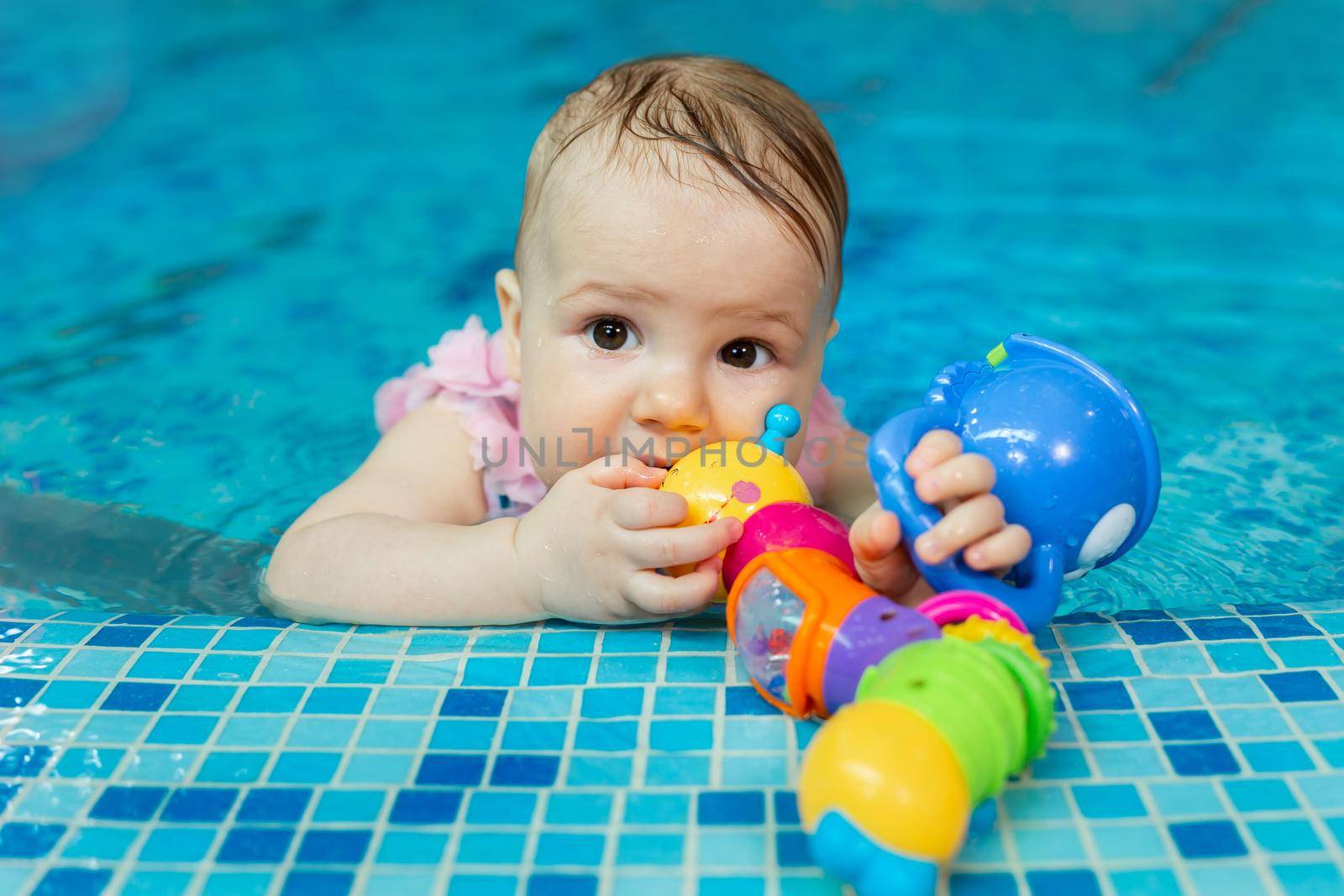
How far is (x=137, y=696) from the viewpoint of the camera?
140 cm

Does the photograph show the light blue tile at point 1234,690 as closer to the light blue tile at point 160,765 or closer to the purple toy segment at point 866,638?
the purple toy segment at point 866,638

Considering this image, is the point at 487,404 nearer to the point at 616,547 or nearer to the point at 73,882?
the point at 616,547

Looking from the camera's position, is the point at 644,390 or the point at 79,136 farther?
the point at 79,136


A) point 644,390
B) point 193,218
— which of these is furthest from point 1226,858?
point 193,218

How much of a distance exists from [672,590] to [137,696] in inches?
23.8

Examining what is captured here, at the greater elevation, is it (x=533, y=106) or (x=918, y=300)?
(x=533, y=106)

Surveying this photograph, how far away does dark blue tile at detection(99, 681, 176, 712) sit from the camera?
54.5 inches

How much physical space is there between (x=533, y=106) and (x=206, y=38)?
1.37m

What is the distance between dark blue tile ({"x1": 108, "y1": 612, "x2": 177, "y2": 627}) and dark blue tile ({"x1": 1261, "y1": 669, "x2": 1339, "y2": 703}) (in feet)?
4.26

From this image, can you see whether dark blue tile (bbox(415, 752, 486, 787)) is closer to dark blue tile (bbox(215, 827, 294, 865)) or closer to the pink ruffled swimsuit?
dark blue tile (bbox(215, 827, 294, 865))

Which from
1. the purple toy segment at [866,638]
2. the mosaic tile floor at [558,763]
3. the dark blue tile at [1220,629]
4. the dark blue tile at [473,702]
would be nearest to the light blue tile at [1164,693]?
the mosaic tile floor at [558,763]

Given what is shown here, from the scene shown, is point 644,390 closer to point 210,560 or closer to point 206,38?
point 210,560

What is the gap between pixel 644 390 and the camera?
1.65m

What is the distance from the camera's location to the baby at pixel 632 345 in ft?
5.05
